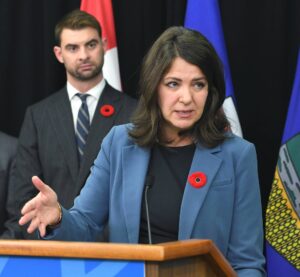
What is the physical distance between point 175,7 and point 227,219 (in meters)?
2.19

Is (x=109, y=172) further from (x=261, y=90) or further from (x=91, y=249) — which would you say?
(x=261, y=90)

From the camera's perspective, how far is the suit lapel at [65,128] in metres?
3.62

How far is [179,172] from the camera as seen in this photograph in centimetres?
216

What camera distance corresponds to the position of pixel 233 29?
4074 mm

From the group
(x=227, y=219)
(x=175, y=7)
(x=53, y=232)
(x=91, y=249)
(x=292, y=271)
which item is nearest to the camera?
(x=91, y=249)

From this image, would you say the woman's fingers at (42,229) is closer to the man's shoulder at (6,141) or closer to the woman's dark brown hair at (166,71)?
the woman's dark brown hair at (166,71)

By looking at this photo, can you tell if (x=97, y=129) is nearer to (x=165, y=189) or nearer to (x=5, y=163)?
(x=5, y=163)

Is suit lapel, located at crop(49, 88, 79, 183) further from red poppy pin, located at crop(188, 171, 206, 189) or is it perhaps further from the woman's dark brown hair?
red poppy pin, located at crop(188, 171, 206, 189)

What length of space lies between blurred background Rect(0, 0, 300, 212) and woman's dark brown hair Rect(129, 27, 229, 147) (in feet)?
5.39

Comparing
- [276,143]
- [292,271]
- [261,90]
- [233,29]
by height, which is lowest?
[292,271]

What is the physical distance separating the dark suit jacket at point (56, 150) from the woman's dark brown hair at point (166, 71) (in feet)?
4.41

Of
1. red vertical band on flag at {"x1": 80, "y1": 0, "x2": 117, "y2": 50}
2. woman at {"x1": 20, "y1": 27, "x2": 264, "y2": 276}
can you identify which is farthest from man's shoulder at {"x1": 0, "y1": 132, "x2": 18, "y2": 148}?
woman at {"x1": 20, "y1": 27, "x2": 264, "y2": 276}

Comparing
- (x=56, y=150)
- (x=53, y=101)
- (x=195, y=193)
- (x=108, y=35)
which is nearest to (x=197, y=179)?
(x=195, y=193)

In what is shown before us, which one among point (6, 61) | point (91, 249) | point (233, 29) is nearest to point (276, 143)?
point (233, 29)
